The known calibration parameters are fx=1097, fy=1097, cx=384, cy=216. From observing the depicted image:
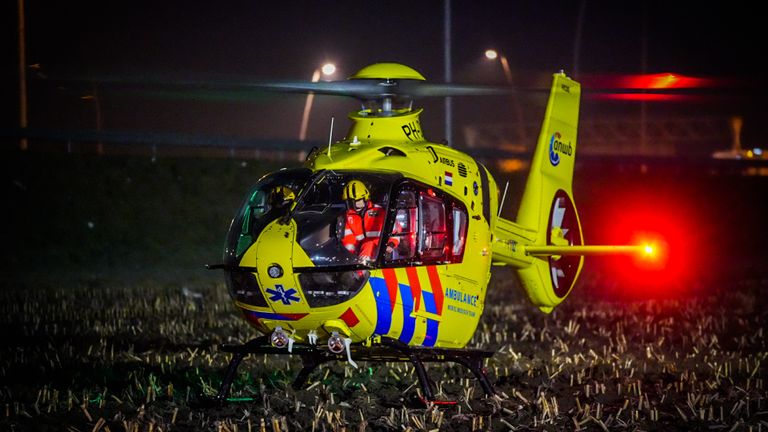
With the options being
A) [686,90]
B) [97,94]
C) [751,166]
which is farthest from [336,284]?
[751,166]

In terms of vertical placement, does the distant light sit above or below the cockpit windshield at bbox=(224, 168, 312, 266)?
above

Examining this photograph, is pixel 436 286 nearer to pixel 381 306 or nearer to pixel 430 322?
pixel 430 322

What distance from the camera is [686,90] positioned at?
12992 millimetres

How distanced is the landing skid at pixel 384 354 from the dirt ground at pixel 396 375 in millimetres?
203

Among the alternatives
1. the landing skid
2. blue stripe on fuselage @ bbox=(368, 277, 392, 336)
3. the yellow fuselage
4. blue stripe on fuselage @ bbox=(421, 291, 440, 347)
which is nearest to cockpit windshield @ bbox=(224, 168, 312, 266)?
the yellow fuselage

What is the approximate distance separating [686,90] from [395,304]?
15.7ft

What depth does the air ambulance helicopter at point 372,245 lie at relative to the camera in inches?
405

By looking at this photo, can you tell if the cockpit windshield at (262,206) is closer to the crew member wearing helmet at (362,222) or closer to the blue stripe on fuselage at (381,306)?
the crew member wearing helmet at (362,222)

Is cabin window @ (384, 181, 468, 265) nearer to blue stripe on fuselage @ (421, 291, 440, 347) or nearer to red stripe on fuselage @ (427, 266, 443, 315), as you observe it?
red stripe on fuselage @ (427, 266, 443, 315)

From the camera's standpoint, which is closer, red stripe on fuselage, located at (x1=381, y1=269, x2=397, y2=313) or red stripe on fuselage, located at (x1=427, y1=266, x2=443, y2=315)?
red stripe on fuselage, located at (x1=381, y1=269, x2=397, y2=313)

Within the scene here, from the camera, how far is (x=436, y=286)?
11312mm

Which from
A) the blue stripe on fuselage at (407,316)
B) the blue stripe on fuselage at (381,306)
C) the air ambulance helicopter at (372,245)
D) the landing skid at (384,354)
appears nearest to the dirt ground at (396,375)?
the landing skid at (384,354)

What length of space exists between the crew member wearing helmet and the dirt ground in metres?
1.54

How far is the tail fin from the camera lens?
1426 centimetres
